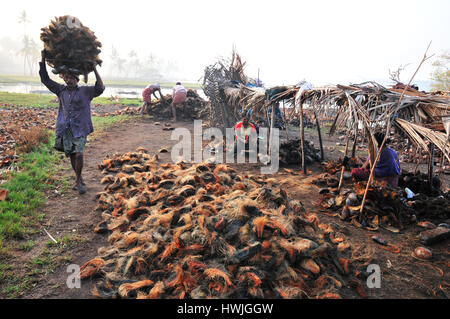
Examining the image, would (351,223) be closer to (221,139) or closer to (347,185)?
(347,185)

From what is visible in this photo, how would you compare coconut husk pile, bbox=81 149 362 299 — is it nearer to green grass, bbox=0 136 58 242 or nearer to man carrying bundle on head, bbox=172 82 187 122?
green grass, bbox=0 136 58 242

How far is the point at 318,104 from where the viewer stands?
5605 mm

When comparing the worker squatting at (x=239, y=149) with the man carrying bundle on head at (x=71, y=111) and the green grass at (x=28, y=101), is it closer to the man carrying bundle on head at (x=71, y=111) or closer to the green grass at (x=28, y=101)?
the man carrying bundle on head at (x=71, y=111)

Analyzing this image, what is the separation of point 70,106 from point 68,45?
3.29ft

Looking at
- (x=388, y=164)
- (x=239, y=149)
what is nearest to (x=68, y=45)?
(x=239, y=149)

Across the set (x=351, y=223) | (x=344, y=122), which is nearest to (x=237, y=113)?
(x=344, y=122)

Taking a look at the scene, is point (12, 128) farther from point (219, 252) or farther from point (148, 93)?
point (219, 252)

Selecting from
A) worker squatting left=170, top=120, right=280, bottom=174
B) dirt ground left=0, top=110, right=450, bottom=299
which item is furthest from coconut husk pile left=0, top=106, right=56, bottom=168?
worker squatting left=170, top=120, right=280, bottom=174

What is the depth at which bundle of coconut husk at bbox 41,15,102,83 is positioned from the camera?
4.31m

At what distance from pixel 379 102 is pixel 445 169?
5.32 metres

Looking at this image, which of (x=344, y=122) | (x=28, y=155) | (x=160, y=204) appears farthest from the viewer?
(x=28, y=155)
